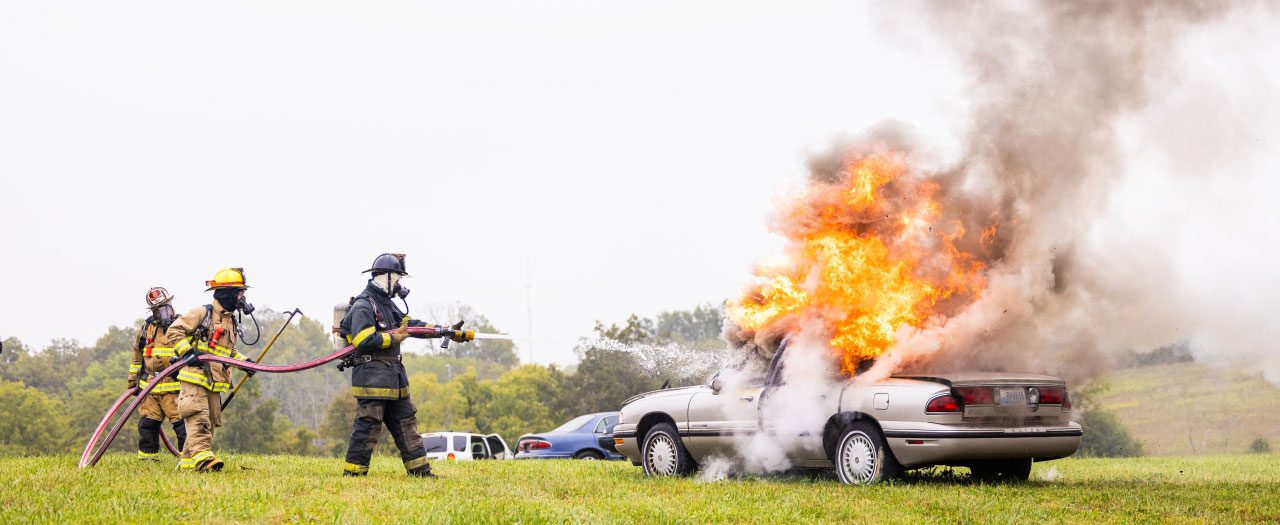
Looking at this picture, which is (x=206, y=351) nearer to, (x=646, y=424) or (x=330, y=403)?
(x=646, y=424)

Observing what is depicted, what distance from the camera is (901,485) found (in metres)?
9.91

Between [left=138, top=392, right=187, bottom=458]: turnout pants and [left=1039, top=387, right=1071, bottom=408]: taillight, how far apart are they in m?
8.99

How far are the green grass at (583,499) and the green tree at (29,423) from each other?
57446 millimetres

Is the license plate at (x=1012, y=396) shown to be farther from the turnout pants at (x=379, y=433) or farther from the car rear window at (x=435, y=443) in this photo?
the car rear window at (x=435, y=443)

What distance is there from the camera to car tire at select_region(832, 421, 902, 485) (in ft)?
33.0

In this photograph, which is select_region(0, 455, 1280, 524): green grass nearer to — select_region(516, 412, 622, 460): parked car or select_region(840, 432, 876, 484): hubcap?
select_region(840, 432, 876, 484): hubcap

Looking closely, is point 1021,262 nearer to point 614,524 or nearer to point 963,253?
point 963,253

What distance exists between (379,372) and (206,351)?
2.05 metres

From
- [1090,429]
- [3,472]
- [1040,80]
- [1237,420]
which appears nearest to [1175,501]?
[1040,80]

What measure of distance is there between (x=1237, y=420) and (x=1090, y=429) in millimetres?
7655

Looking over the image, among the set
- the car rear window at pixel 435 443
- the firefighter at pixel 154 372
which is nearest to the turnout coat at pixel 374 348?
the firefighter at pixel 154 372

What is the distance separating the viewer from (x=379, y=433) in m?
→ 10.7

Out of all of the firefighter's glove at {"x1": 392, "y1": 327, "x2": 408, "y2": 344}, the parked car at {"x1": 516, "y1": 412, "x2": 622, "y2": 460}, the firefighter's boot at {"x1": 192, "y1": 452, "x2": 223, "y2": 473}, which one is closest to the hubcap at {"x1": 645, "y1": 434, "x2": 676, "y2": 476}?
the firefighter's glove at {"x1": 392, "y1": 327, "x2": 408, "y2": 344}

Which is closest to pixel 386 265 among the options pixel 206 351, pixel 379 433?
pixel 379 433
